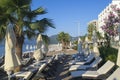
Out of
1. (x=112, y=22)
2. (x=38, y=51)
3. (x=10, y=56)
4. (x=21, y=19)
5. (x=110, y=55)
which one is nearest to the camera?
(x=10, y=56)

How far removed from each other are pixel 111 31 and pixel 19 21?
14142mm

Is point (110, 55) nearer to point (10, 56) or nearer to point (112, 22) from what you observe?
point (10, 56)

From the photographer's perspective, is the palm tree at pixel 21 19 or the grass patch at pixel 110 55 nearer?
the grass patch at pixel 110 55

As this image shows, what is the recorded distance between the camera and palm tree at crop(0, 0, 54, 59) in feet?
49.8

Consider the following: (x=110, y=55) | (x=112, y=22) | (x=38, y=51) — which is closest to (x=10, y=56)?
(x=110, y=55)

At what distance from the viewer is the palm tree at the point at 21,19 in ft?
49.8

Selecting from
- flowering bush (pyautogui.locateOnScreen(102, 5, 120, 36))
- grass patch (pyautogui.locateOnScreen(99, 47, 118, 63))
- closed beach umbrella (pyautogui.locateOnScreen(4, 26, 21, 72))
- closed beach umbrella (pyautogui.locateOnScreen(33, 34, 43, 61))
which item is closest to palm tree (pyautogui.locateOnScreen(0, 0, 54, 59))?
closed beach umbrella (pyautogui.locateOnScreen(33, 34, 43, 61))

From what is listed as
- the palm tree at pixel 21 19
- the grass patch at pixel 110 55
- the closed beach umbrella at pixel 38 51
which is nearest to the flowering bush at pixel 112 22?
the grass patch at pixel 110 55

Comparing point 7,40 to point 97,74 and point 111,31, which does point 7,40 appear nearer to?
point 97,74

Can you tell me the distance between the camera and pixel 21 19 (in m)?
15.6

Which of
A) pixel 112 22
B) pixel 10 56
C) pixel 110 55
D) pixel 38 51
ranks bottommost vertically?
pixel 110 55

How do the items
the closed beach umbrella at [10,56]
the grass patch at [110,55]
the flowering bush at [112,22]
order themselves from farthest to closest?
1. the flowering bush at [112,22]
2. the grass patch at [110,55]
3. the closed beach umbrella at [10,56]

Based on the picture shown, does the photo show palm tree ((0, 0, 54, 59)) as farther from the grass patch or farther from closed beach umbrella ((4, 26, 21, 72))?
closed beach umbrella ((4, 26, 21, 72))

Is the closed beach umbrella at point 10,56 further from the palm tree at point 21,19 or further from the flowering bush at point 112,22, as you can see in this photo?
the flowering bush at point 112,22
